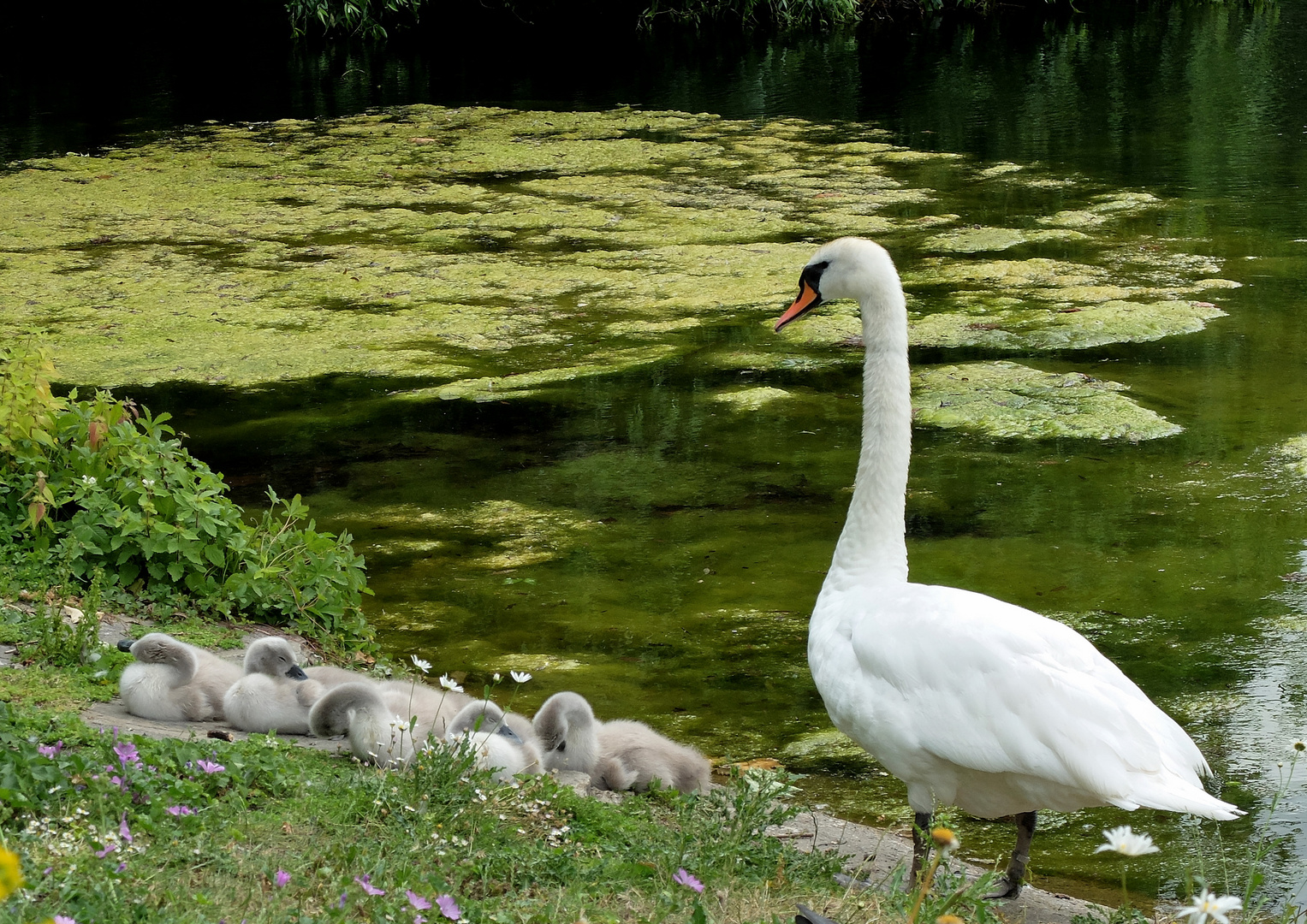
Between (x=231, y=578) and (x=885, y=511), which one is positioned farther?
(x=231, y=578)

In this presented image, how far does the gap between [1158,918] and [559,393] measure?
426cm

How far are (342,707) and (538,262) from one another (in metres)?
6.02

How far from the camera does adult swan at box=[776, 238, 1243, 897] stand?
2.47m

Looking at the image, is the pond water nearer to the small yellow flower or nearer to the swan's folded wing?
the swan's folded wing

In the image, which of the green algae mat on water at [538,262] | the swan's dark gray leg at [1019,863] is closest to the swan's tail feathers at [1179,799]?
the swan's dark gray leg at [1019,863]

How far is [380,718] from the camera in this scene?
3.01 metres

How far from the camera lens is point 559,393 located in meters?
6.59

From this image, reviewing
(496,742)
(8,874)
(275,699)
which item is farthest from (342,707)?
(8,874)

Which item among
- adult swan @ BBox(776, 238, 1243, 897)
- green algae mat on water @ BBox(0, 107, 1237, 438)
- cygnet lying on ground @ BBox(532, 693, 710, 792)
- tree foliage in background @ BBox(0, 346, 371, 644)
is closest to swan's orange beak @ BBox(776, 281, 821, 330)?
adult swan @ BBox(776, 238, 1243, 897)

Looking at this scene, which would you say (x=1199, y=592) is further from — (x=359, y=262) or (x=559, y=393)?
(x=359, y=262)

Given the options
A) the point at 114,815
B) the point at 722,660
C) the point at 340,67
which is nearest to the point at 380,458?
the point at 722,660

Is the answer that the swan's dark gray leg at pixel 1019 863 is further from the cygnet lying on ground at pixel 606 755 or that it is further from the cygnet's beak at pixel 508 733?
the cygnet's beak at pixel 508 733

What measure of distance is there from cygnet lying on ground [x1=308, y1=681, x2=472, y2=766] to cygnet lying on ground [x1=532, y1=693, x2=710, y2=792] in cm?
26

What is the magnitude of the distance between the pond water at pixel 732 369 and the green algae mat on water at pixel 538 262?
41 mm
